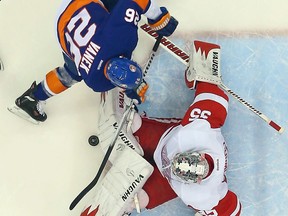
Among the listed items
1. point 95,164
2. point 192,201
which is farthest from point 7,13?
point 192,201

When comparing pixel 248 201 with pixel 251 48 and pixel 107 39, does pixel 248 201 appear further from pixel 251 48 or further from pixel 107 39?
pixel 107 39

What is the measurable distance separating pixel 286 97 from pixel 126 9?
949 millimetres

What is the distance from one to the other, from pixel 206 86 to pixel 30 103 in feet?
2.64

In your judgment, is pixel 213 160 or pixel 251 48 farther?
pixel 251 48

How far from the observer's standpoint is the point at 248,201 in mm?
2213

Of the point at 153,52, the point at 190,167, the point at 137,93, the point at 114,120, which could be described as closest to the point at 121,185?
the point at 114,120

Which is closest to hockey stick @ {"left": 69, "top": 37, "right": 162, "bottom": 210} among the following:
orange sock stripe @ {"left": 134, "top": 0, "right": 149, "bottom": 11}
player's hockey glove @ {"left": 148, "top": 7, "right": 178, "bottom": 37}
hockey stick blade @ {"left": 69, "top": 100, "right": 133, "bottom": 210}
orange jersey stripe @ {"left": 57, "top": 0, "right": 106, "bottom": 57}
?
hockey stick blade @ {"left": 69, "top": 100, "right": 133, "bottom": 210}

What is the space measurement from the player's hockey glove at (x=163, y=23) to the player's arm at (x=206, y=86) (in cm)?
15

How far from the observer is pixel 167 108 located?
7.50ft

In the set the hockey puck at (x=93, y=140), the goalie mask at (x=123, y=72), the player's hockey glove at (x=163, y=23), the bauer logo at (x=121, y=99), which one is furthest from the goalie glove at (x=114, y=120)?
the goalie mask at (x=123, y=72)

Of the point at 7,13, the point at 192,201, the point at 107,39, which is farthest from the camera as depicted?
the point at 7,13

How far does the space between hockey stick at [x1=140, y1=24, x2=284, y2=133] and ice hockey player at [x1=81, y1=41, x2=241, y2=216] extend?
0.06m

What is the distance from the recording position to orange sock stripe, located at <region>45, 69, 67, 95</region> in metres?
2.06

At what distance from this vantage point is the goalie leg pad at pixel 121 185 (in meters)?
1.99
